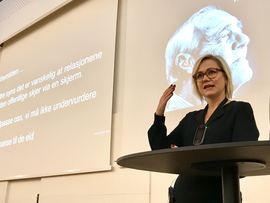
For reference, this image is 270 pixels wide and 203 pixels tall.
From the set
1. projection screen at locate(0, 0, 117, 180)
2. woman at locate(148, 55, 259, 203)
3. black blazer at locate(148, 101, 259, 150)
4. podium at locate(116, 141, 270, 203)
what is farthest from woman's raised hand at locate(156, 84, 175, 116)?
projection screen at locate(0, 0, 117, 180)

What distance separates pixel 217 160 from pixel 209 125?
0.33 m

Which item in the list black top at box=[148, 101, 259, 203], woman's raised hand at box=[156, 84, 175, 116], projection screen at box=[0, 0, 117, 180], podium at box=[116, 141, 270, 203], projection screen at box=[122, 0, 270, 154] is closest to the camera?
podium at box=[116, 141, 270, 203]

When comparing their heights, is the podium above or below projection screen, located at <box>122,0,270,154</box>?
below

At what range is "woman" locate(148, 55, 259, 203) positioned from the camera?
1.23 meters

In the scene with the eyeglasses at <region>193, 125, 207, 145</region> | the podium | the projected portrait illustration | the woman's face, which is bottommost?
the podium

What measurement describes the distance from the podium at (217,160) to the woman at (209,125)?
0.36 feet

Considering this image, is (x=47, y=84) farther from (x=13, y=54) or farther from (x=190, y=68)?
(x=190, y=68)

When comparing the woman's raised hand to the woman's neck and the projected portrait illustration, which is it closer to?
the woman's neck

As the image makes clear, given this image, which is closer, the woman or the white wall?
the woman

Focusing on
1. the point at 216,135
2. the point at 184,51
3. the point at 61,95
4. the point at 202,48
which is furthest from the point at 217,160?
the point at 61,95

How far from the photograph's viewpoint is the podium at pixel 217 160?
85cm

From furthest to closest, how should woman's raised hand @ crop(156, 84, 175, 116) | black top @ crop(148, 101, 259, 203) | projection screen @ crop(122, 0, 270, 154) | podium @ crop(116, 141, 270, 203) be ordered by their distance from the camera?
1. projection screen @ crop(122, 0, 270, 154)
2. woman's raised hand @ crop(156, 84, 175, 116)
3. black top @ crop(148, 101, 259, 203)
4. podium @ crop(116, 141, 270, 203)

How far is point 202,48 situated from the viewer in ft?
8.67

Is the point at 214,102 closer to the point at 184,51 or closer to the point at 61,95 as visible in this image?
the point at 184,51
